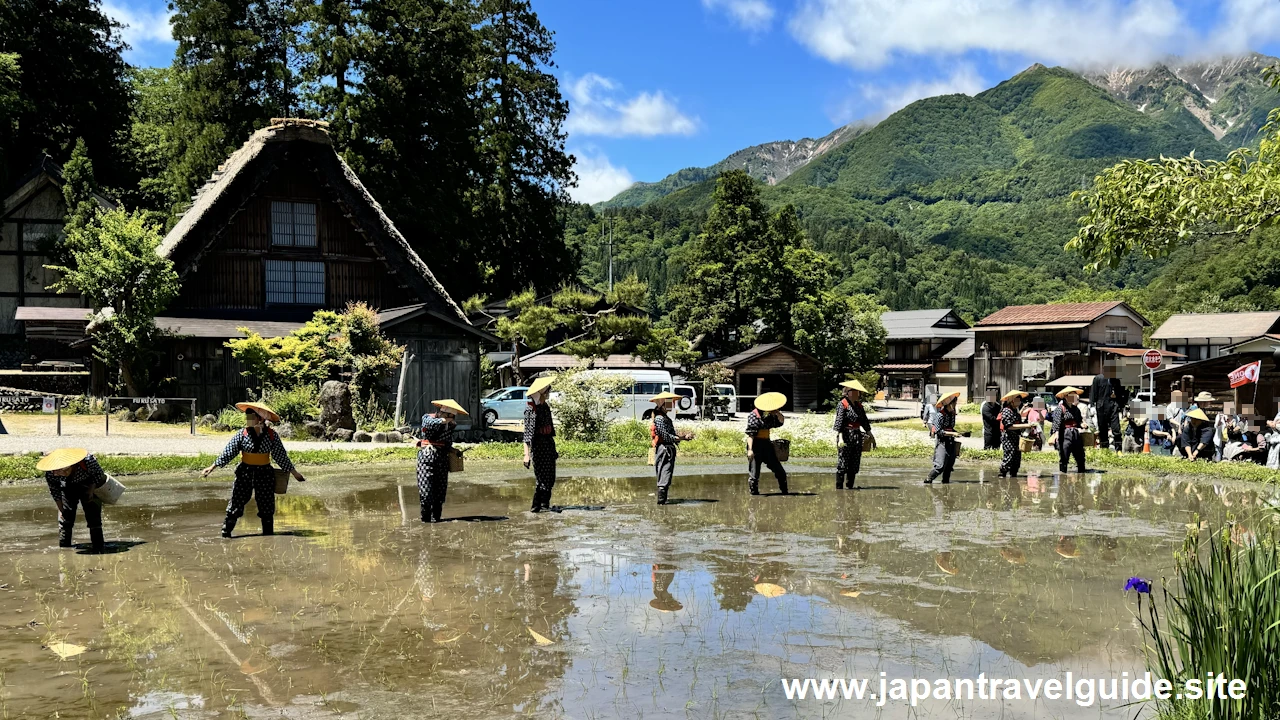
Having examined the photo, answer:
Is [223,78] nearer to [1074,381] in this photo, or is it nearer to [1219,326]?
[1074,381]

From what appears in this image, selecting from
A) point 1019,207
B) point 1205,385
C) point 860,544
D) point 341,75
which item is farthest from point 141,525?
point 1019,207

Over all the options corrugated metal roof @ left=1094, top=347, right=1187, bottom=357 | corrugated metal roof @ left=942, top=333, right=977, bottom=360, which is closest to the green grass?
corrugated metal roof @ left=1094, top=347, right=1187, bottom=357

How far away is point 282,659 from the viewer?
6344 millimetres

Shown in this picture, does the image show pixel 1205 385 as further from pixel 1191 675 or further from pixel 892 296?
pixel 892 296

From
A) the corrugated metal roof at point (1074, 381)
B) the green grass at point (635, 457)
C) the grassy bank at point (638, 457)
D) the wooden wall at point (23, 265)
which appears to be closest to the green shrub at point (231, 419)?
the green grass at point (635, 457)

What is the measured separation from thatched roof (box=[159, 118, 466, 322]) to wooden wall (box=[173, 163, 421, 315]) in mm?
325

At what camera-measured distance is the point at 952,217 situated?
141 metres

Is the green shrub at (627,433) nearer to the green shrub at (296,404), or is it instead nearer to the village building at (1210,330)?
the green shrub at (296,404)

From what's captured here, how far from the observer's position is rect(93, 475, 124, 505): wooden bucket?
10125mm

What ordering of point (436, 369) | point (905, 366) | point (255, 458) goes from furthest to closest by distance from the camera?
point (905, 366) < point (436, 369) < point (255, 458)

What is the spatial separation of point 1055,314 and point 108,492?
52087 millimetres

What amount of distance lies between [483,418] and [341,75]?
19.3m

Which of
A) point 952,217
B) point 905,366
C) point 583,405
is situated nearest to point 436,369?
point 583,405

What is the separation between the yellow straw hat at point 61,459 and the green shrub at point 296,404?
1381 centimetres
